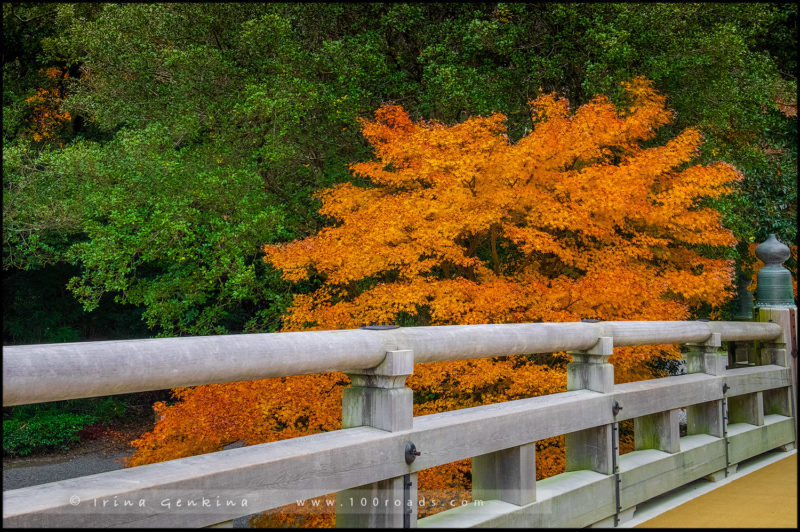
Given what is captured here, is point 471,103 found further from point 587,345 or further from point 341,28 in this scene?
point 587,345

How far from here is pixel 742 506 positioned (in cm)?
439

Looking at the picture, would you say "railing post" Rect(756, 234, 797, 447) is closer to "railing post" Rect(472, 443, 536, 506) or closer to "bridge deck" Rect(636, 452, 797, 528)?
"bridge deck" Rect(636, 452, 797, 528)

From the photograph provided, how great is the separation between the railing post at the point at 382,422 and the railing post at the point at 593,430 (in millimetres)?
1551

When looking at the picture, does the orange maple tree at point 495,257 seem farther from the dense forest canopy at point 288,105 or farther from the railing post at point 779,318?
the dense forest canopy at point 288,105

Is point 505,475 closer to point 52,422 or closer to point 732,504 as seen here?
point 732,504

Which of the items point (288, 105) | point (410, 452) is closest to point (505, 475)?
point (410, 452)

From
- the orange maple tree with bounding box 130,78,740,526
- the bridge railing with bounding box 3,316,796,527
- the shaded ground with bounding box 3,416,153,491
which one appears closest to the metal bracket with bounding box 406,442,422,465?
A: the bridge railing with bounding box 3,316,796,527

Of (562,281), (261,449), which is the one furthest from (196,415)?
(261,449)

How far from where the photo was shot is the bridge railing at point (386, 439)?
7.45 feet

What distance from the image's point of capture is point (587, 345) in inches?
167

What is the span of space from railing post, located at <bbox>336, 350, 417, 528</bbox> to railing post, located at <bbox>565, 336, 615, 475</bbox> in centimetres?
155

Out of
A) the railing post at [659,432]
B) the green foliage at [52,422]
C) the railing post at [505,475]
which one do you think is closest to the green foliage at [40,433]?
the green foliage at [52,422]

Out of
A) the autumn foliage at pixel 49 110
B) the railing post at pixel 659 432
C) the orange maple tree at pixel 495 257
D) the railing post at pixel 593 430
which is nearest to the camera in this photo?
the railing post at pixel 593 430

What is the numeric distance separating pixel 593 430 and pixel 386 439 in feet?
5.94
